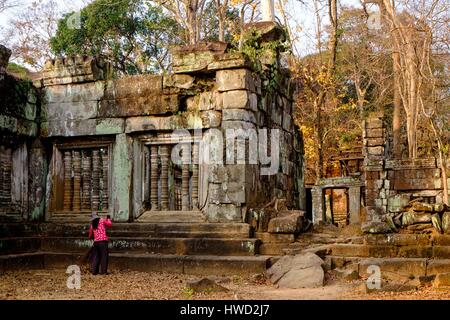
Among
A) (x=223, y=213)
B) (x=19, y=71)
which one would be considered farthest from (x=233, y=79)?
(x=19, y=71)

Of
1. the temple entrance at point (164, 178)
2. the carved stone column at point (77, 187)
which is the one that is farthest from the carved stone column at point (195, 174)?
the carved stone column at point (77, 187)

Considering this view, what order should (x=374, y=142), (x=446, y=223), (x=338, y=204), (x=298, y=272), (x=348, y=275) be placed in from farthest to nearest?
(x=338, y=204), (x=374, y=142), (x=446, y=223), (x=348, y=275), (x=298, y=272)

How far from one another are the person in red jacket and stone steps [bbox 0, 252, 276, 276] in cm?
41

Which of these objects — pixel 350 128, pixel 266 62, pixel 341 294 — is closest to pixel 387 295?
pixel 341 294

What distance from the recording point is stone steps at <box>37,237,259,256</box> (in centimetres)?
828

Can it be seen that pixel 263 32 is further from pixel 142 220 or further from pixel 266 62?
pixel 142 220

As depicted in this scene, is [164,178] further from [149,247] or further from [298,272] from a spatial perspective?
[298,272]

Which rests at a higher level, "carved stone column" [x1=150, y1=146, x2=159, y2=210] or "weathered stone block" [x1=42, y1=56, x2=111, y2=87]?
"weathered stone block" [x1=42, y1=56, x2=111, y2=87]

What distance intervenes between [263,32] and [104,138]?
11.1ft

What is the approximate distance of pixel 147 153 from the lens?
376 inches

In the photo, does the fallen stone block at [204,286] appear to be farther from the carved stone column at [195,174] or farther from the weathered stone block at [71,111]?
the weathered stone block at [71,111]

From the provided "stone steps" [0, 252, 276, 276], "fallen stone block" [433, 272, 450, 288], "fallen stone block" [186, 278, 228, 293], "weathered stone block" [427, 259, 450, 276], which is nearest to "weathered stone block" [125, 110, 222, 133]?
"stone steps" [0, 252, 276, 276]

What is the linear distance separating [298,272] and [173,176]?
3189 millimetres

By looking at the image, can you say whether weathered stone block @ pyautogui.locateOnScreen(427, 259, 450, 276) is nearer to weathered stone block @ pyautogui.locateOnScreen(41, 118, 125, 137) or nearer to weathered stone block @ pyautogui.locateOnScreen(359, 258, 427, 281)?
weathered stone block @ pyautogui.locateOnScreen(359, 258, 427, 281)
